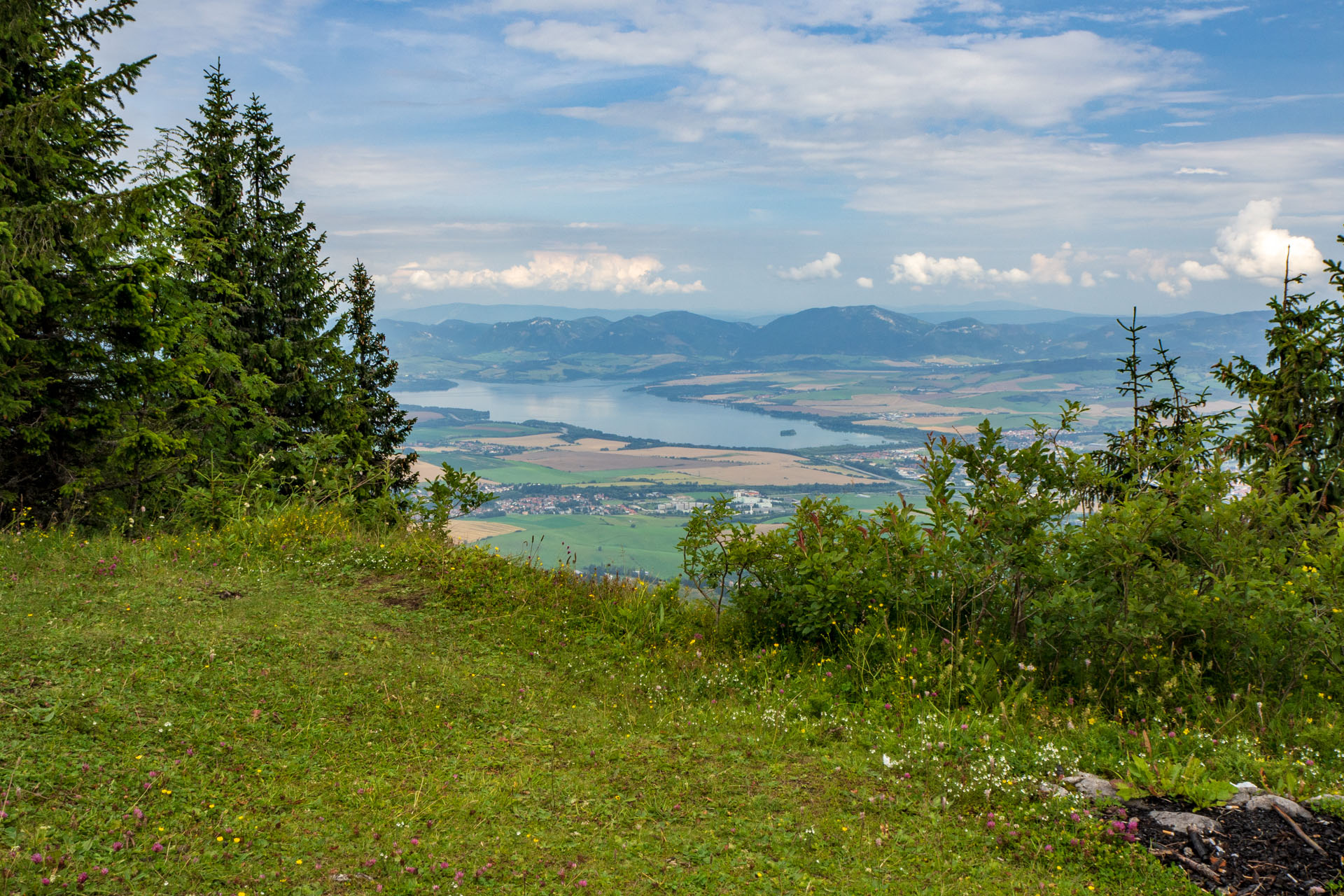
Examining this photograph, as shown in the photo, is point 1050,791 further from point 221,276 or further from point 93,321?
point 221,276

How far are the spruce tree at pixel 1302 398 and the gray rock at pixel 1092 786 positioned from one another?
527 centimetres

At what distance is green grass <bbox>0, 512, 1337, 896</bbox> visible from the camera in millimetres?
3539

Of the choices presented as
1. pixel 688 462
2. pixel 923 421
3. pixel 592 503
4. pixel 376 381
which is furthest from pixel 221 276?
pixel 923 421

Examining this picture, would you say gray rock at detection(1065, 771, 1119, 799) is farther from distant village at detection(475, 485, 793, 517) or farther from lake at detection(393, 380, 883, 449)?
lake at detection(393, 380, 883, 449)

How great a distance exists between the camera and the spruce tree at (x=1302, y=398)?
26.1 ft

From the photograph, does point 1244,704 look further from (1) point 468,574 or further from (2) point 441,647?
(1) point 468,574

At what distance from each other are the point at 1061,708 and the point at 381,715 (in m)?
4.64

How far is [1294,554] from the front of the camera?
5.40 meters

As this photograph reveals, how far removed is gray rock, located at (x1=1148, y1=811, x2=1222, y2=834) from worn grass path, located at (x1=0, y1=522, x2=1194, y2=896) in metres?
0.34

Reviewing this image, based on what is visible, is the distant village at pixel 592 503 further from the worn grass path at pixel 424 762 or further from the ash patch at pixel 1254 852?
the ash patch at pixel 1254 852

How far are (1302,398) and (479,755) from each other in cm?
915

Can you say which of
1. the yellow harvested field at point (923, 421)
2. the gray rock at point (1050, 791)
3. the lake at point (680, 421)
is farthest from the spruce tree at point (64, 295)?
the lake at point (680, 421)

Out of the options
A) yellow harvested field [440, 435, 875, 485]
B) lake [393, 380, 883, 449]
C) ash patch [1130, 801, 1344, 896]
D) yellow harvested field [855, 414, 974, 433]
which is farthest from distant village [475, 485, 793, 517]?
ash patch [1130, 801, 1344, 896]

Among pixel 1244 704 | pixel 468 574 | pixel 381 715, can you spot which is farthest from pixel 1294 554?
pixel 468 574
